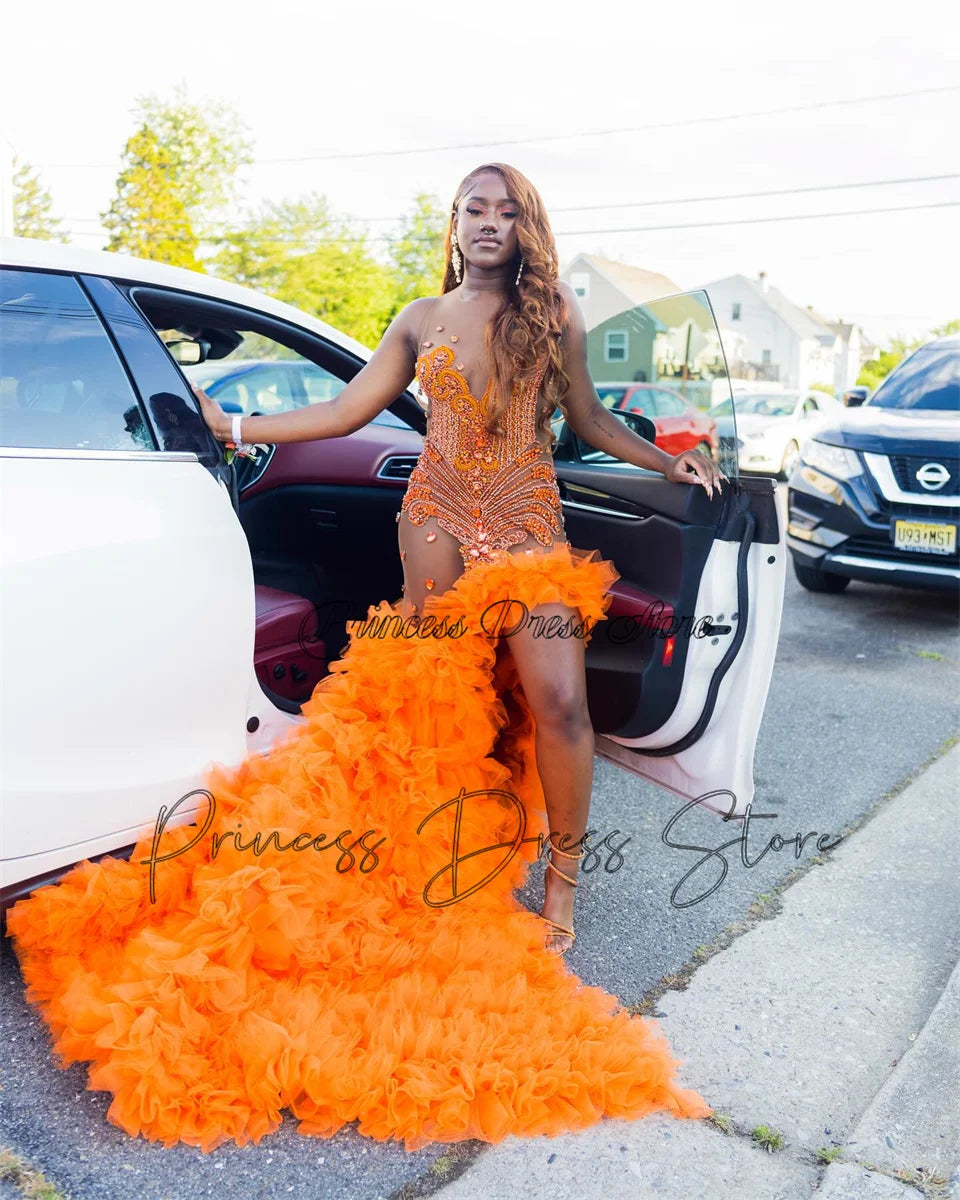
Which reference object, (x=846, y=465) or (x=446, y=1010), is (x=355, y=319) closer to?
(x=846, y=465)

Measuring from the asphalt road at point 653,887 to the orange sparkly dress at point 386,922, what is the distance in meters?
0.06

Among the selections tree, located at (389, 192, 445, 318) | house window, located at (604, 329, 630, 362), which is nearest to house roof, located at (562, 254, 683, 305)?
tree, located at (389, 192, 445, 318)

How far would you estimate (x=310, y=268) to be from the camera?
101 feet

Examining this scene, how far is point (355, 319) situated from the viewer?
31.2 metres

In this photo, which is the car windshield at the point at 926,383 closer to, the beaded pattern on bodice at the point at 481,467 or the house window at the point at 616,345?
the house window at the point at 616,345

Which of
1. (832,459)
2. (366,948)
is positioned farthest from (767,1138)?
(832,459)

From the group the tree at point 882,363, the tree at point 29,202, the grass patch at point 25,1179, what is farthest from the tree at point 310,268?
the tree at point 882,363

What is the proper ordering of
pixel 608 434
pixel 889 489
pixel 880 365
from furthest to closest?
pixel 880 365 → pixel 889 489 → pixel 608 434

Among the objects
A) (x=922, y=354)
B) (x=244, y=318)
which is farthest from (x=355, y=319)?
(x=244, y=318)

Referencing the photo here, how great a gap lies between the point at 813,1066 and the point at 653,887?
855mm

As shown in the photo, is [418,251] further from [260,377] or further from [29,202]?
[260,377]

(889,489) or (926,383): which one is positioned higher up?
(926,383)

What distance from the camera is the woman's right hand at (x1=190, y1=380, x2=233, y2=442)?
2473 mm

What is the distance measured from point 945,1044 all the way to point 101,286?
99.6 inches
